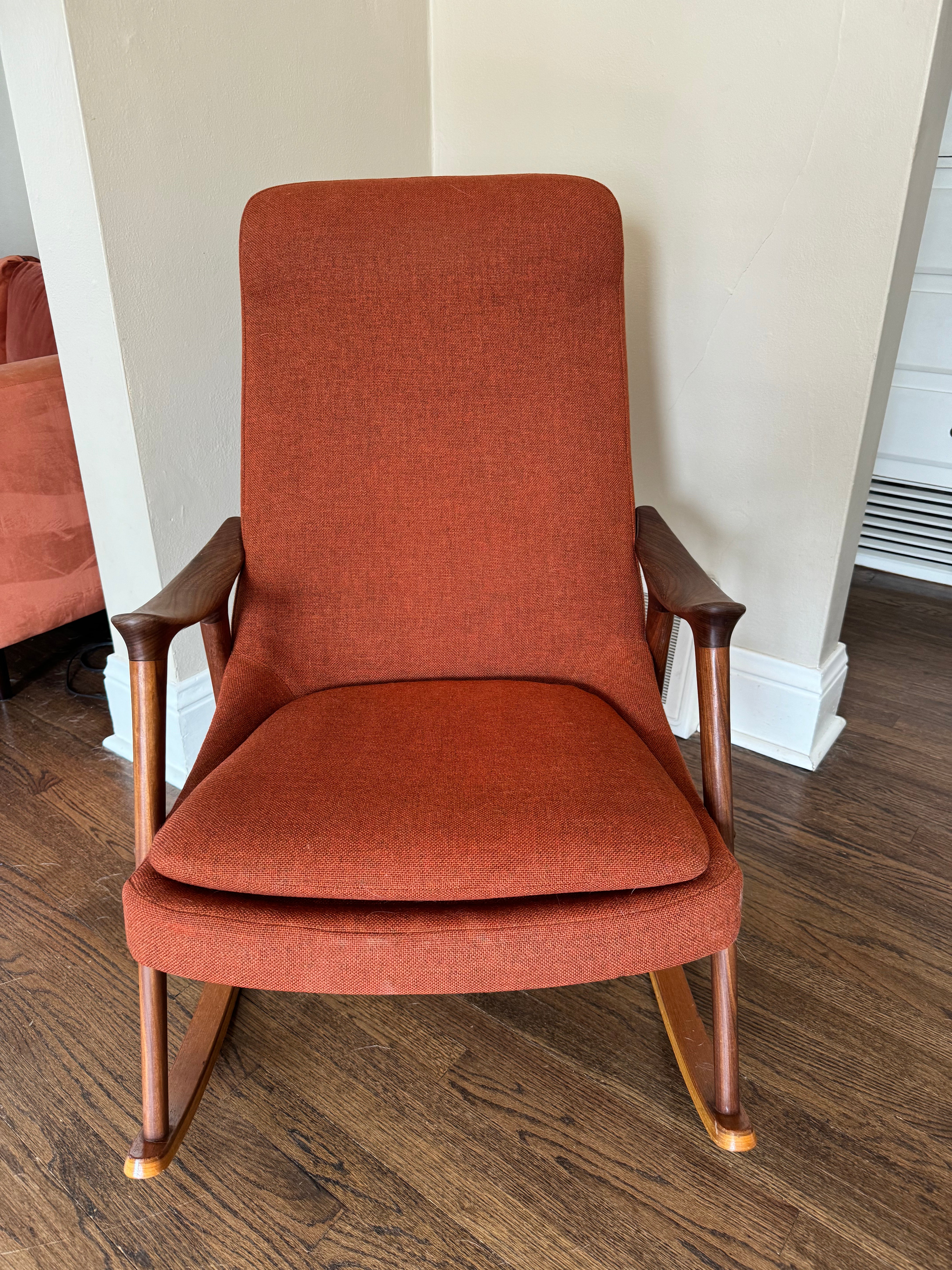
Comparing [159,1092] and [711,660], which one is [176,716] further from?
[711,660]

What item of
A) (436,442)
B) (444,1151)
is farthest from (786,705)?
(444,1151)

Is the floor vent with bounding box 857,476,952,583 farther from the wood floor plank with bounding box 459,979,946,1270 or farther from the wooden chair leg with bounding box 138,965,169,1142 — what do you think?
the wooden chair leg with bounding box 138,965,169,1142

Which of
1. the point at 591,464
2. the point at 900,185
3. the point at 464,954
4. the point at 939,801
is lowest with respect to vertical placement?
the point at 939,801

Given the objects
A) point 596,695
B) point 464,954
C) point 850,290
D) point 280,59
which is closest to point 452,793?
point 464,954

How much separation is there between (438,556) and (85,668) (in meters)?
1.11

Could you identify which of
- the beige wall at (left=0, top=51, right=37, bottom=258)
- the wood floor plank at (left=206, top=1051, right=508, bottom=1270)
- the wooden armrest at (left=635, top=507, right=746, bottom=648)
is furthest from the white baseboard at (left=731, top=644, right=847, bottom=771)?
the beige wall at (left=0, top=51, right=37, bottom=258)

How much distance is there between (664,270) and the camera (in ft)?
4.98

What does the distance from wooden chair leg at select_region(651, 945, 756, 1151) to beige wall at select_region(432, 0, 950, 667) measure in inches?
29.9

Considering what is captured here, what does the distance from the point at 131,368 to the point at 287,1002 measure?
900 mm

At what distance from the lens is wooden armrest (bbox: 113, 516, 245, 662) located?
875 millimetres

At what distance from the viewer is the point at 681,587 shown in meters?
1.02

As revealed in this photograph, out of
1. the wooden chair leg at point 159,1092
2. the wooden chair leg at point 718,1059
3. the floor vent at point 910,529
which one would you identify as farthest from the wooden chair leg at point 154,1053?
the floor vent at point 910,529

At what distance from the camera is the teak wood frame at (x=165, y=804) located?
902mm

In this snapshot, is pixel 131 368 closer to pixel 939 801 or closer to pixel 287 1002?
pixel 287 1002
